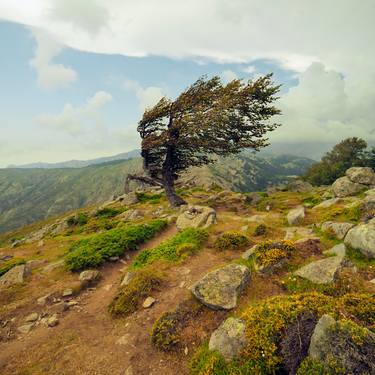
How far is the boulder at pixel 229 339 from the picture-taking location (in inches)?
280

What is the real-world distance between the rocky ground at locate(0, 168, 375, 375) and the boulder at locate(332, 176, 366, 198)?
40.0 feet

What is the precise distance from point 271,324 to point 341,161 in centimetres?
10961

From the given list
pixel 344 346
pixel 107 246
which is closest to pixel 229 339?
pixel 344 346

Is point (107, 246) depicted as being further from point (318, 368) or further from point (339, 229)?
point (318, 368)

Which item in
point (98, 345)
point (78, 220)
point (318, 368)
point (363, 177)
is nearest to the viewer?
point (318, 368)

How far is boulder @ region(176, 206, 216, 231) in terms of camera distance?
807 inches

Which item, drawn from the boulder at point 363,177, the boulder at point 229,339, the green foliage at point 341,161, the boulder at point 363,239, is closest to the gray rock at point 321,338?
the boulder at point 229,339

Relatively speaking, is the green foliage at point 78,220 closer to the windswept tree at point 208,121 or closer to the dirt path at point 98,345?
the windswept tree at point 208,121

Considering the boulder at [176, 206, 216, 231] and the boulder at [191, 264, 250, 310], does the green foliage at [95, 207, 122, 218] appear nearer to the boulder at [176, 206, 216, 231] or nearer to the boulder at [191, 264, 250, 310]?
the boulder at [176, 206, 216, 231]

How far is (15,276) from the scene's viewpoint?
15750 mm

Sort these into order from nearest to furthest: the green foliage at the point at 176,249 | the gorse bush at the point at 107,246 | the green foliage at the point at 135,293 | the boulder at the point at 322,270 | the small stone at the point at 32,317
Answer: the boulder at the point at 322,270
the green foliage at the point at 135,293
the small stone at the point at 32,317
the green foliage at the point at 176,249
the gorse bush at the point at 107,246

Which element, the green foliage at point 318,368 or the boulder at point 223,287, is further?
the boulder at point 223,287

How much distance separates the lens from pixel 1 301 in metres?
13.3

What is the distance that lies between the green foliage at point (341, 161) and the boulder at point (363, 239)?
92.1 metres
